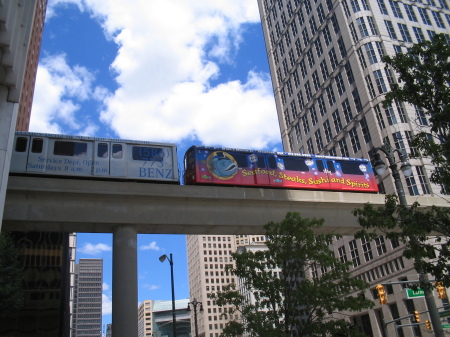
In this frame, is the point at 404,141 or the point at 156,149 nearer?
the point at 156,149

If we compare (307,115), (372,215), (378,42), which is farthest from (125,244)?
(307,115)

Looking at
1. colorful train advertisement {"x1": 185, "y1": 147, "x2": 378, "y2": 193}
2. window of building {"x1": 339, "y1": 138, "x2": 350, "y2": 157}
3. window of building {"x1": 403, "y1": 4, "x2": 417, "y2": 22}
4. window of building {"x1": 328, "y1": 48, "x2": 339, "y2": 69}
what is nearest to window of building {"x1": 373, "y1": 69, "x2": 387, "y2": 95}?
window of building {"x1": 339, "y1": 138, "x2": 350, "y2": 157}

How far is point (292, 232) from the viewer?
19.6 m

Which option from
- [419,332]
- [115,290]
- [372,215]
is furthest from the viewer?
[419,332]

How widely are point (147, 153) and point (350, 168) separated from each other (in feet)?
46.0

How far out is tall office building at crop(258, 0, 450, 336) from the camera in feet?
187

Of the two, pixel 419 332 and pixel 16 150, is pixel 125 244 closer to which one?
pixel 16 150

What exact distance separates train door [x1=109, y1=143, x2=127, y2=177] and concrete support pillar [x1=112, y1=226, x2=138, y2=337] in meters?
3.10

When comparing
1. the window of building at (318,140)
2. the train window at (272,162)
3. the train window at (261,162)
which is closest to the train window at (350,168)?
the train window at (272,162)

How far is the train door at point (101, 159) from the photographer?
72.5ft

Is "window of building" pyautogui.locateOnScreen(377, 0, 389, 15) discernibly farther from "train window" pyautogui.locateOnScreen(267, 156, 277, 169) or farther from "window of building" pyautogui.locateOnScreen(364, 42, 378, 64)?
"train window" pyautogui.locateOnScreen(267, 156, 277, 169)

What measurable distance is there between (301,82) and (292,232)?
68.8 meters

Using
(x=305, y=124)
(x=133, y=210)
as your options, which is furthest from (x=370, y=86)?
(x=133, y=210)

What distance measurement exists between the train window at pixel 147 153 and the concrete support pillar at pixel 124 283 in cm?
414
